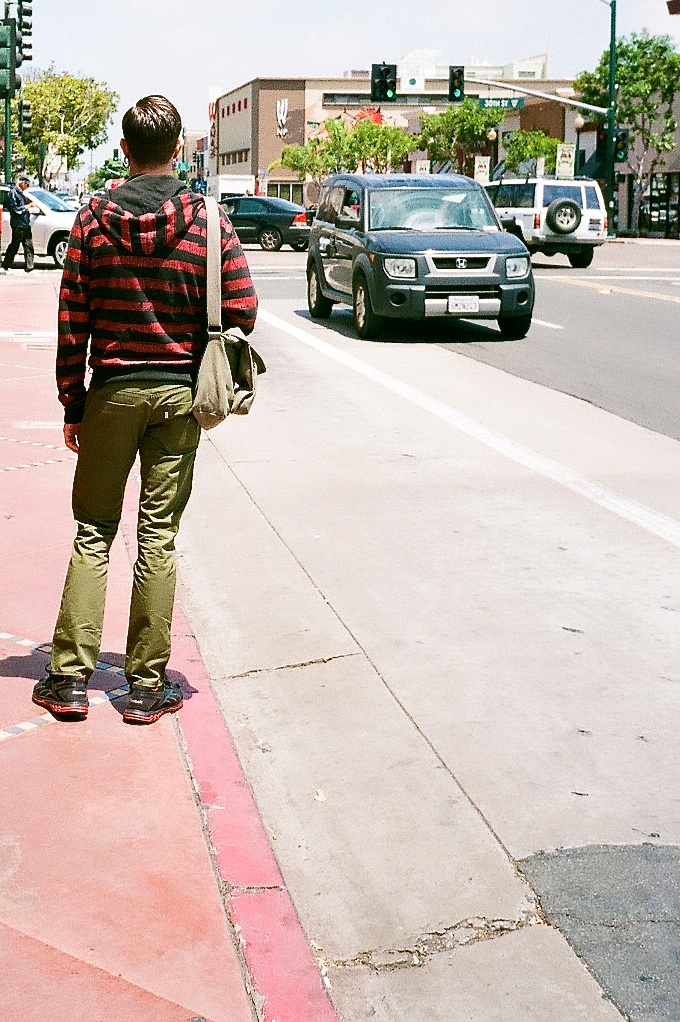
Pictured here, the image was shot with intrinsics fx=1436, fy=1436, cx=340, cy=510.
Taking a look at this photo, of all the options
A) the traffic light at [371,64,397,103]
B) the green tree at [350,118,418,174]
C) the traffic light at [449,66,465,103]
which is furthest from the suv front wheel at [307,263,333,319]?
the green tree at [350,118,418,174]

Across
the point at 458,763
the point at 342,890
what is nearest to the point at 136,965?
the point at 342,890

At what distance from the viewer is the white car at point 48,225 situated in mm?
28984

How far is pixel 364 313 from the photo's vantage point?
16.4m

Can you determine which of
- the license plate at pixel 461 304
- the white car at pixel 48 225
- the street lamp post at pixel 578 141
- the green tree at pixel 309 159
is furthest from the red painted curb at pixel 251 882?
the green tree at pixel 309 159

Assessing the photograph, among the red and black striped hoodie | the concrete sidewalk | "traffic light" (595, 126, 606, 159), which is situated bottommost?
the concrete sidewalk

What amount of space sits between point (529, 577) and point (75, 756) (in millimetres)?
2646

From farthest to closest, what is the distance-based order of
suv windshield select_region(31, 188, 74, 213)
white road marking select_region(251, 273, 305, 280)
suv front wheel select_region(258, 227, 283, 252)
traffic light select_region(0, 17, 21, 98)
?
suv front wheel select_region(258, 227, 283, 252) < suv windshield select_region(31, 188, 74, 213) < white road marking select_region(251, 273, 305, 280) < traffic light select_region(0, 17, 21, 98)

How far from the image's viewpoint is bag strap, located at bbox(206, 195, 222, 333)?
13.6 ft

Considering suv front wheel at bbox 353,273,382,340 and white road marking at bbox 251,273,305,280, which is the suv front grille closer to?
suv front wheel at bbox 353,273,382,340

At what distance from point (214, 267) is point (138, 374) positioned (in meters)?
0.39

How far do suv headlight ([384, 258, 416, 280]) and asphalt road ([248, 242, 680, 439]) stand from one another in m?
0.97

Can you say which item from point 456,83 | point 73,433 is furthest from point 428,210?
point 456,83

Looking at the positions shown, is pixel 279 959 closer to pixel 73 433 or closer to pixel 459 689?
pixel 459 689

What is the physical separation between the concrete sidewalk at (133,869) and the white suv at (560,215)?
2824cm
